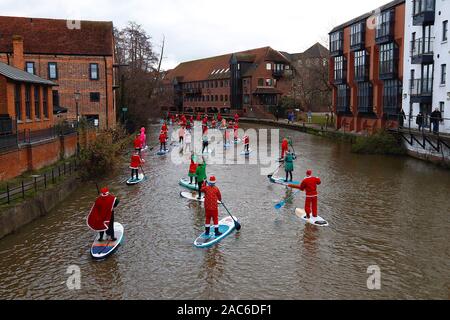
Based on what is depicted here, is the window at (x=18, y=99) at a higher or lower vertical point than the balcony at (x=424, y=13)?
lower

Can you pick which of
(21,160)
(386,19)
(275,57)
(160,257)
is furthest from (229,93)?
(160,257)

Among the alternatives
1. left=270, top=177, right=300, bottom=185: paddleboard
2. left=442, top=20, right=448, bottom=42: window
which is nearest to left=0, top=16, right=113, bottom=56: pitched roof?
left=270, top=177, right=300, bottom=185: paddleboard

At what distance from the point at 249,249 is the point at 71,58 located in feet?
105

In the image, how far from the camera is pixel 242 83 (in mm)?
79062

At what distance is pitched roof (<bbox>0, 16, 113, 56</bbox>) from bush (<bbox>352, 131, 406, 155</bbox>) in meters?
22.0

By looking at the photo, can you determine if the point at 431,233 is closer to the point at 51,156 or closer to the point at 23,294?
the point at 23,294

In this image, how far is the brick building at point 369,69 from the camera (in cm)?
3550

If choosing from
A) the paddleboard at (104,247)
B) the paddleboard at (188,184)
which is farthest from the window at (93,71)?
the paddleboard at (104,247)

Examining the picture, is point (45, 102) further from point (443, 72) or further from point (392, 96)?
point (392, 96)

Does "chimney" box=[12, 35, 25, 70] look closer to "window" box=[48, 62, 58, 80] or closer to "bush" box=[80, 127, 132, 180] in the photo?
"window" box=[48, 62, 58, 80]

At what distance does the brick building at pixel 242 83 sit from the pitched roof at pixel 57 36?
3516 cm

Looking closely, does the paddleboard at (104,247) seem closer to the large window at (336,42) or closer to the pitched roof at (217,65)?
the large window at (336,42)

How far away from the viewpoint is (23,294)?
9.93 m

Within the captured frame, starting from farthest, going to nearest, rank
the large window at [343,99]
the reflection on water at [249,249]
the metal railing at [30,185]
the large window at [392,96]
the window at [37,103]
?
the large window at [343,99] → the large window at [392,96] → the window at [37,103] → the metal railing at [30,185] → the reflection on water at [249,249]
